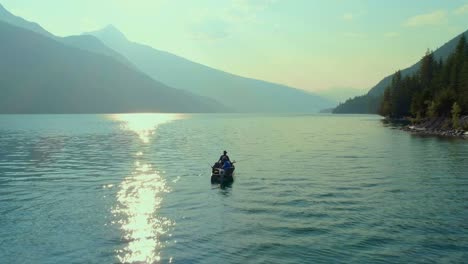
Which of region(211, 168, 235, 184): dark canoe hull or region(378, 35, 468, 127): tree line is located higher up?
region(378, 35, 468, 127): tree line

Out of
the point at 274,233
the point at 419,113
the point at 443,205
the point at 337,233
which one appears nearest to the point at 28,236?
the point at 274,233

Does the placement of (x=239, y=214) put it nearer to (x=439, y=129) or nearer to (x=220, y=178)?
(x=220, y=178)

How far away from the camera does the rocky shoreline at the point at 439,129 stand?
11081 centimetres

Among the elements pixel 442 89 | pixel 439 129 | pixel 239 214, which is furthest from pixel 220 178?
pixel 442 89

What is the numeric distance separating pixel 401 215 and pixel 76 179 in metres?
35.5

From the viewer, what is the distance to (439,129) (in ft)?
416

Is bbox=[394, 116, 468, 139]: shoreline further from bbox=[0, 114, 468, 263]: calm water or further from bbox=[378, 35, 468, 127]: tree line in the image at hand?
bbox=[0, 114, 468, 263]: calm water

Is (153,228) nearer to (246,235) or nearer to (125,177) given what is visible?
(246,235)

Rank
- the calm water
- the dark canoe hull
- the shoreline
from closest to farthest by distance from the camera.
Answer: the calm water < the dark canoe hull < the shoreline

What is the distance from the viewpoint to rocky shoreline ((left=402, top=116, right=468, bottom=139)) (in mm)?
110806

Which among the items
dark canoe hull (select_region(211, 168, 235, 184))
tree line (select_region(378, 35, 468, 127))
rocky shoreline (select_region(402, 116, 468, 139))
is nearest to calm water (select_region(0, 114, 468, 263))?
dark canoe hull (select_region(211, 168, 235, 184))

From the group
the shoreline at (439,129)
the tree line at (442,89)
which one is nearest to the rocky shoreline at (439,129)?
the shoreline at (439,129)

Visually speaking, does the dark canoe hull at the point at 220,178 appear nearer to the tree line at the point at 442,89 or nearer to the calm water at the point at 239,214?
the calm water at the point at 239,214

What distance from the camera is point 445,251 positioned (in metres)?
22.6
